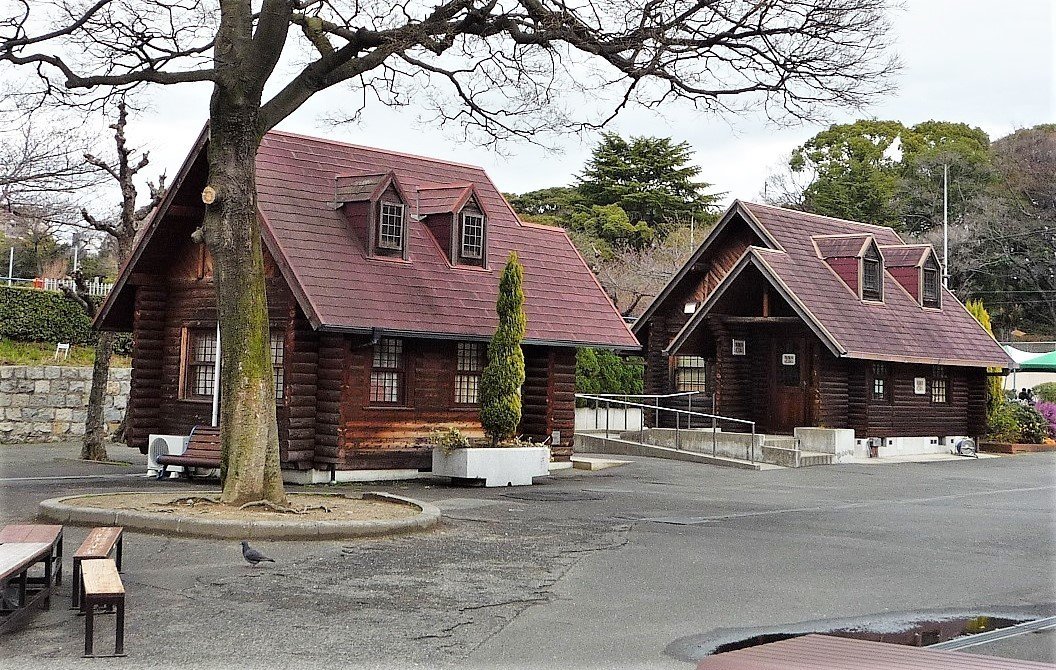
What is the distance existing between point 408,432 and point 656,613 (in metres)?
12.9

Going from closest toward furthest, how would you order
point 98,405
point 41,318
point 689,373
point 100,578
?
point 100,578 → point 98,405 → point 41,318 → point 689,373

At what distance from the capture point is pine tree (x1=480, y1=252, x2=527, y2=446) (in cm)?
2175

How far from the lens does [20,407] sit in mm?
30234

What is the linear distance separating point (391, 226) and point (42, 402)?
43.2 ft

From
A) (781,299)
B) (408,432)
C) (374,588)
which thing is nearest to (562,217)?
(781,299)

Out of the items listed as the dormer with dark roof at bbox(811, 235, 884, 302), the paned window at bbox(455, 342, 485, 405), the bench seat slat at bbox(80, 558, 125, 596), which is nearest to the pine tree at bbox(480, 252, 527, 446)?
the paned window at bbox(455, 342, 485, 405)

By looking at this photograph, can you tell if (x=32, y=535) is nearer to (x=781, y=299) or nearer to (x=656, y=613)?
(x=656, y=613)

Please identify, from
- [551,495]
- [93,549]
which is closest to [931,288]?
[551,495]

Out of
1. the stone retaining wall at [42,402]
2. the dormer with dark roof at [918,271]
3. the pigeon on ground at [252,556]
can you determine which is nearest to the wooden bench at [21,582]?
the pigeon on ground at [252,556]

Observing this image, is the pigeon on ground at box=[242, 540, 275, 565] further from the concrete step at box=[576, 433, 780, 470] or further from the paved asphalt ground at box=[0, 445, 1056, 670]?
the concrete step at box=[576, 433, 780, 470]

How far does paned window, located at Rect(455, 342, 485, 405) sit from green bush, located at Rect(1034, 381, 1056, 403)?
102ft

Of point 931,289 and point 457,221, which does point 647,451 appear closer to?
point 457,221

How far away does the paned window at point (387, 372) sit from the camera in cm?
2227

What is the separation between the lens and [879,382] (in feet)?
107
